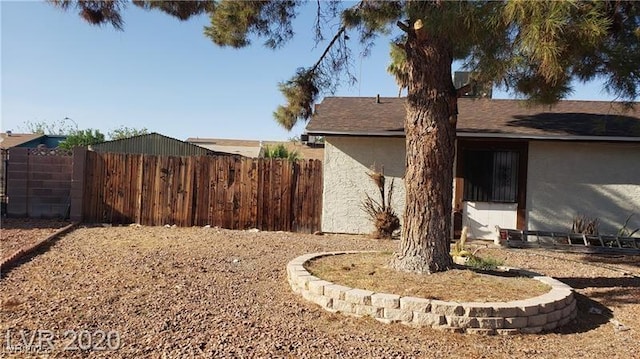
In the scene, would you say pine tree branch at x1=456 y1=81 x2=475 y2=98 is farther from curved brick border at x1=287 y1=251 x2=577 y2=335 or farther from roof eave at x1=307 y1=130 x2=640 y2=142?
roof eave at x1=307 y1=130 x2=640 y2=142

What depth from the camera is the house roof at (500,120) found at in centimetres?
1080

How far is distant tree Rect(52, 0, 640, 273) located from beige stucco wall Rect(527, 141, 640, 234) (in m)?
3.97

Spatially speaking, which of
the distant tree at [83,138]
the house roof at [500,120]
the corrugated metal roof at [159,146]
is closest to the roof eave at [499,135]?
the house roof at [500,120]

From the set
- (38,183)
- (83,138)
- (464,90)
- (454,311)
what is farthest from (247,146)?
(454,311)

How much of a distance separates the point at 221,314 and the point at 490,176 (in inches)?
314

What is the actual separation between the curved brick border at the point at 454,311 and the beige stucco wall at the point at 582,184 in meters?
6.06

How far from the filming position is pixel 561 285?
20.1ft

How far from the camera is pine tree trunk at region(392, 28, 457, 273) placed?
616 cm

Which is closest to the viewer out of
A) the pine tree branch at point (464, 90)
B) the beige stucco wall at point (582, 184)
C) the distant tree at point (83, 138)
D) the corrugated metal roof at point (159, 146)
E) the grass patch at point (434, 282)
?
the grass patch at point (434, 282)

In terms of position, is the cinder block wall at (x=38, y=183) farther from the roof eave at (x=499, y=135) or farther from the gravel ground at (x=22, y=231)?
the roof eave at (x=499, y=135)

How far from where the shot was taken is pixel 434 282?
19.0 ft

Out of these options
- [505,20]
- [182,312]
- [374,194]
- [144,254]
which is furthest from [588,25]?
[374,194]

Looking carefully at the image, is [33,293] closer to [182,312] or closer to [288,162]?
[182,312]

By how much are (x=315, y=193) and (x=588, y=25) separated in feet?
25.6
